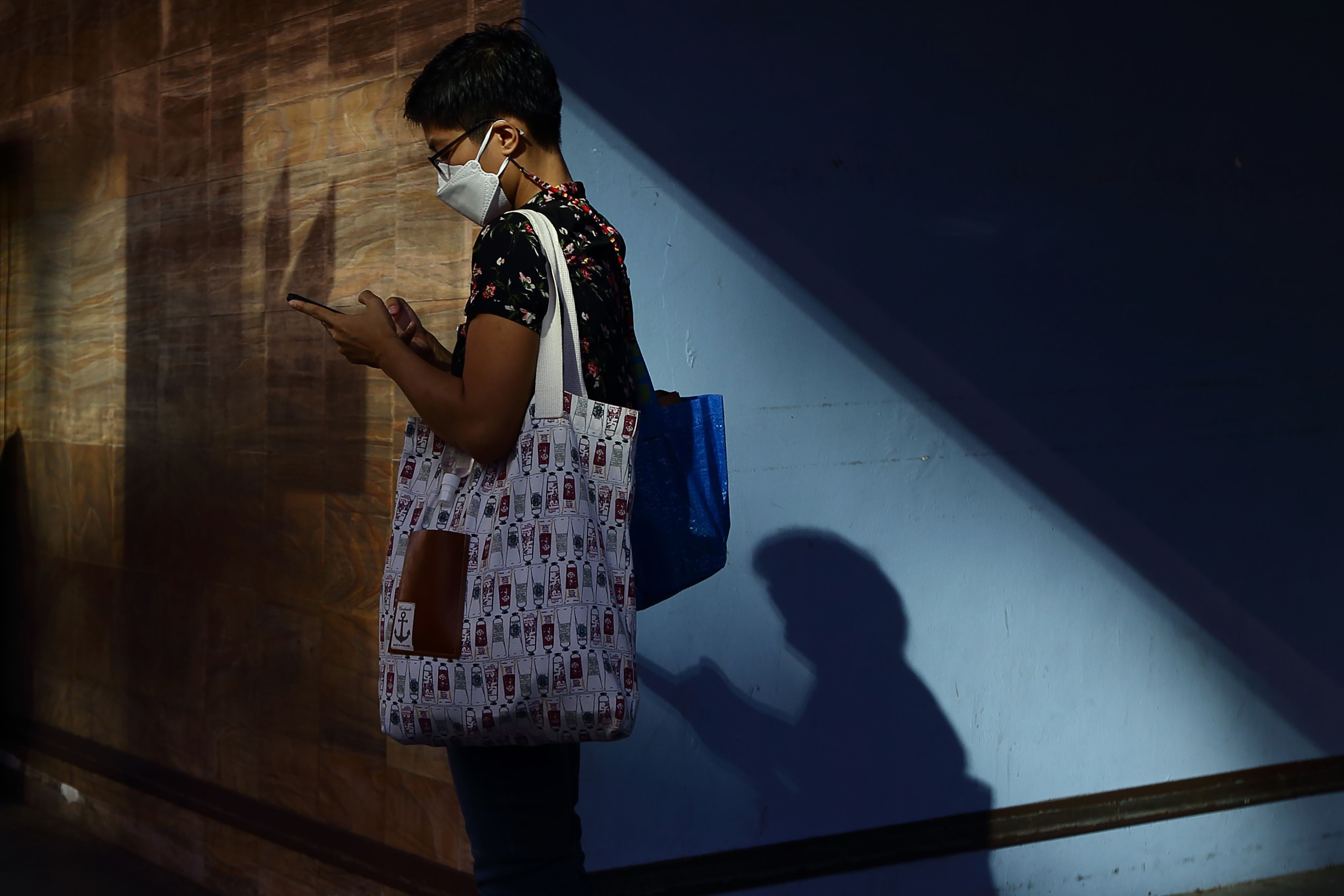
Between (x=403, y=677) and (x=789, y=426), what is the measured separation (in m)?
1.62

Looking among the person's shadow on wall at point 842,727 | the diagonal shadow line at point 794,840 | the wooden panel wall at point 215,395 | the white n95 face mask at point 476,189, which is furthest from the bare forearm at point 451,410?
the diagonal shadow line at point 794,840

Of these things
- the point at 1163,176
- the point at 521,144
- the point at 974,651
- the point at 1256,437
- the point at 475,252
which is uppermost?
the point at 1163,176

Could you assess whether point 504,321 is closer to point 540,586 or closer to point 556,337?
point 556,337

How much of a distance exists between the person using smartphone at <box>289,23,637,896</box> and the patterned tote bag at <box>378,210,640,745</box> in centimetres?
4

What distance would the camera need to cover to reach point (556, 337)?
1.82 m

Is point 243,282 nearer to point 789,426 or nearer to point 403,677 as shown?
point 789,426

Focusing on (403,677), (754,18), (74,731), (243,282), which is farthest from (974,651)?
(74,731)

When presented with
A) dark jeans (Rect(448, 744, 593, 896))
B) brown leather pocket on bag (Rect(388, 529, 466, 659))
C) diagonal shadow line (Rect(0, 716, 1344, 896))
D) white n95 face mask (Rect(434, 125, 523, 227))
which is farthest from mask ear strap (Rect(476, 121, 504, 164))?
diagonal shadow line (Rect(0, 716, 1344, 896))

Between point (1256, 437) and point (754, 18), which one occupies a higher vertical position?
point (754, 18)

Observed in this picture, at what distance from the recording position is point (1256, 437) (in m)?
3.83

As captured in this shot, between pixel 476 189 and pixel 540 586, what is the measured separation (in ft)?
2.14

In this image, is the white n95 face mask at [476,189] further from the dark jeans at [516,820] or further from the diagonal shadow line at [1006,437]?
the diagonal shadow line at [1006,437]

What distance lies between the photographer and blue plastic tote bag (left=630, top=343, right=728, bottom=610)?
1999mm

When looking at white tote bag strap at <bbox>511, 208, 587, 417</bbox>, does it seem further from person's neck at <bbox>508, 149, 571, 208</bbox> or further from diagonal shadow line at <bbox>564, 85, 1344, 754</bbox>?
diagonal shadow line at <bbox>564, 85, 1344, 754</bbox>
